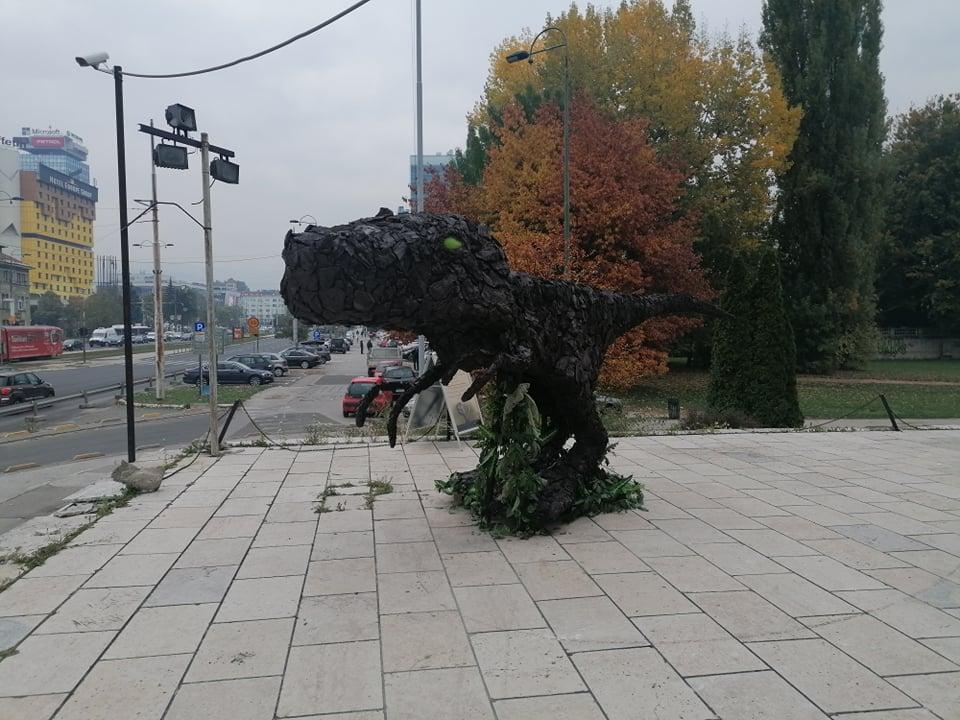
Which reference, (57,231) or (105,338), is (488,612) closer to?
(105,338)

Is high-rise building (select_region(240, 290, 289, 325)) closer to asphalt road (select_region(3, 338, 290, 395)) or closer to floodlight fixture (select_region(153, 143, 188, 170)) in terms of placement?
asphalt road (select_region(3, 338, 290, 395))

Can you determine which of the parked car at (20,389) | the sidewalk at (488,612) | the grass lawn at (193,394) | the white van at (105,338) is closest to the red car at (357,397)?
the grass lawn at (193,394)

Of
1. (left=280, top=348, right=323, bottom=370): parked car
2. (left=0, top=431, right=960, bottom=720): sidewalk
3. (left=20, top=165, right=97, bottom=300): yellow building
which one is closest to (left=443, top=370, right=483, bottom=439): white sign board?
(left=0, top=431, right=960, bottom=720): sidewalk

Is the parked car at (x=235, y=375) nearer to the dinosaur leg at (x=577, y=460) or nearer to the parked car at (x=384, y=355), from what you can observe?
the parked car at (x=384, y=355)

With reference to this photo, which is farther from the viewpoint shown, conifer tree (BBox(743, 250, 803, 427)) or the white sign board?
conifer tree (BBox(743, 250, 803, 427))

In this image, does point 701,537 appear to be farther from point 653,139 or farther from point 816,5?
point 816,5

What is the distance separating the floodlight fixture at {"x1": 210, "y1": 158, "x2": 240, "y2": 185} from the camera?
9.41m

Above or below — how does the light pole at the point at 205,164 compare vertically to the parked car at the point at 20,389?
above

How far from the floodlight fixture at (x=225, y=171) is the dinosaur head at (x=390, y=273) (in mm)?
5431

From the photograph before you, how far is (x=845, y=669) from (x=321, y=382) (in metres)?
30.9

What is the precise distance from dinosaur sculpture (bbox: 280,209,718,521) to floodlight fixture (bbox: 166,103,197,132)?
18.1 ft

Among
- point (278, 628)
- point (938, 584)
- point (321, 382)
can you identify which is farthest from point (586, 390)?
point (321, 382)

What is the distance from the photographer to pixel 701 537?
6.30 m

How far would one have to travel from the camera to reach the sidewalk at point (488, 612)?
355 cm
